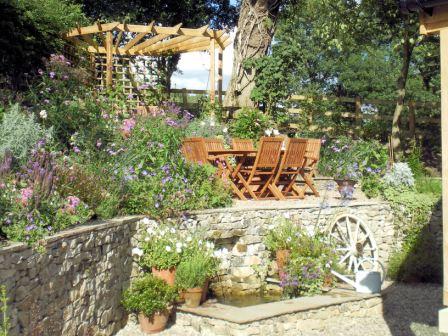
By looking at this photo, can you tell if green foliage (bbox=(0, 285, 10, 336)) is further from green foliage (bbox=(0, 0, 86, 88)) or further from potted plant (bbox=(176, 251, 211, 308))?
green foliage (bbox=(0, 0, 86, 88))

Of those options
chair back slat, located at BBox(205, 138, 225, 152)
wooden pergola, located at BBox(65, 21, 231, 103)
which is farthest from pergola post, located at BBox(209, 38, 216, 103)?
chair back slat, located at BBox(205, 138, 225, 152)

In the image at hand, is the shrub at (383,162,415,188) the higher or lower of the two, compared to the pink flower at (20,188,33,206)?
lower

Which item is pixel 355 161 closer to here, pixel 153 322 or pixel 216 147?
pixel 216 147

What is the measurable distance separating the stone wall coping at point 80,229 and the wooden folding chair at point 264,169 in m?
2.59

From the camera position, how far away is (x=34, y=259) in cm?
499

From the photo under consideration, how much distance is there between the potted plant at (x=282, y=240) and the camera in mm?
8055

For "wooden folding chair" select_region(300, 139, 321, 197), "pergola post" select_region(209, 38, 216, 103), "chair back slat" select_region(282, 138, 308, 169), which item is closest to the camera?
"chair back slat" select_region(282, 138, 308, 169)

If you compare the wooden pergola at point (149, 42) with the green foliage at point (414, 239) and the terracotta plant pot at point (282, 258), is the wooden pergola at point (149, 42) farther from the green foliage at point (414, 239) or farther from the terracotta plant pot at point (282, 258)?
the terracotta plant pot at point (282, 258)

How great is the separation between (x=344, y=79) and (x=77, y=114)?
2513 cm

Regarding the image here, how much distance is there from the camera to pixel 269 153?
9.42 metres

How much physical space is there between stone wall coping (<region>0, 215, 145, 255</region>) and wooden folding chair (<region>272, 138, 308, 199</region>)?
10.0 ft

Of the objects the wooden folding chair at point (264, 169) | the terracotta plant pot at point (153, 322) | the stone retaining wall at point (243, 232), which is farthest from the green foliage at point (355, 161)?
the terracotta plant pot at point (153, 322)

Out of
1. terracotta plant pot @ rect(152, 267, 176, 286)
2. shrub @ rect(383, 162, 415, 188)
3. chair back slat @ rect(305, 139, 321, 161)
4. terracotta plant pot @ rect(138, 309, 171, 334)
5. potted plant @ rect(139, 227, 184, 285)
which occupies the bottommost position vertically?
terracotta plant pot @ rect(138, 309, 171, 334)

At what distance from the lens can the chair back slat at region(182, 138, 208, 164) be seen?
925 centimetres
